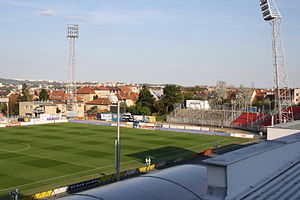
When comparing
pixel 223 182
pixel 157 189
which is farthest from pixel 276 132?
pixel 157 189

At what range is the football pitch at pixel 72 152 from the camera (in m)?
26.4

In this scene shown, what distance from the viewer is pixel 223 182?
8156 mm

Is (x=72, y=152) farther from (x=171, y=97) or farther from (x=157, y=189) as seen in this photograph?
(x=171, y=97)

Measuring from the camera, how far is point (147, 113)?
8250cm

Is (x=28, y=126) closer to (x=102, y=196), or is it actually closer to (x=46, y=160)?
(x=46, y=160)

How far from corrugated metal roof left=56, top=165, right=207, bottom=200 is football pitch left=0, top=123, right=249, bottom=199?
15.6 meters

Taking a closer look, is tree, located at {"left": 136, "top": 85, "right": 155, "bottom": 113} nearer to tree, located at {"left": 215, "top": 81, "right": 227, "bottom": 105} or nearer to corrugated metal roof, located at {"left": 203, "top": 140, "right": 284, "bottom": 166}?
tree, located at {"left": 215, "top": 81, "right": 227, "bottom": 105}

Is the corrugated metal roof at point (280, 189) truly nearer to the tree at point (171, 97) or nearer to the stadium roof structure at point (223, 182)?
the stadium roof structure at point (223, 182)

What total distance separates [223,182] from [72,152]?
103 ft

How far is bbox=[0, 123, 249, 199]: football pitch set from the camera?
26391mm

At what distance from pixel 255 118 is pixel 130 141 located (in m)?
30.4

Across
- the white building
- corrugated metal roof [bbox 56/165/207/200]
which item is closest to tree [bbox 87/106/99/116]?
the white building

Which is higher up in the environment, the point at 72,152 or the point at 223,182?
the point at 223,182

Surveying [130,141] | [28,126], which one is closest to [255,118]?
[130,141]
